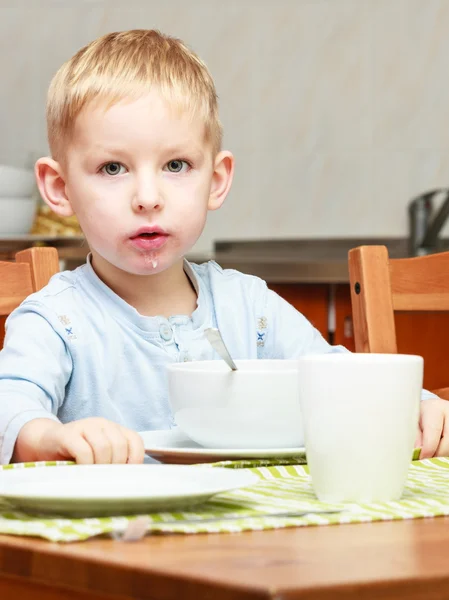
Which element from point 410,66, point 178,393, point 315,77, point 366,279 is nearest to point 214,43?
point 315,77

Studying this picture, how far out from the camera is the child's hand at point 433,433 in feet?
2.92

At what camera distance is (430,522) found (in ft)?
1.89

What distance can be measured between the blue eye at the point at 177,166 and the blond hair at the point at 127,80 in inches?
2.4

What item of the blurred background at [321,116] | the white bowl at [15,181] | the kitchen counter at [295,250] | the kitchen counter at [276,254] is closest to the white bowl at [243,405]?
the kitchen counter at [276,254]

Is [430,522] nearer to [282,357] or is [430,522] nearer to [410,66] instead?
[282,357]

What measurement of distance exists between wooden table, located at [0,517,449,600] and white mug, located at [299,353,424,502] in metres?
0.08

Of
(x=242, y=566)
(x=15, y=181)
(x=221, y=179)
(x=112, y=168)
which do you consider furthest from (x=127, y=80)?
(x=15, y=181)

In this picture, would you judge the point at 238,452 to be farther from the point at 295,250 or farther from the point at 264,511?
the point at 295,250

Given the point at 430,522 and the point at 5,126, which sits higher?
the point at 5,126

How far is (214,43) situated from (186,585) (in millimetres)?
3270

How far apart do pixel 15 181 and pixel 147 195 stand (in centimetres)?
181

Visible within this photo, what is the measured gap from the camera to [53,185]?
1221 mm

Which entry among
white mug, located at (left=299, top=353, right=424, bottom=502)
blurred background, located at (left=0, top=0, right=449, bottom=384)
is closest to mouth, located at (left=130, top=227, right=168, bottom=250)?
white mug, located at (left=299, top=353, right=424, bottom=502)

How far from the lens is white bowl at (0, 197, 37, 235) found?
2781 mm
